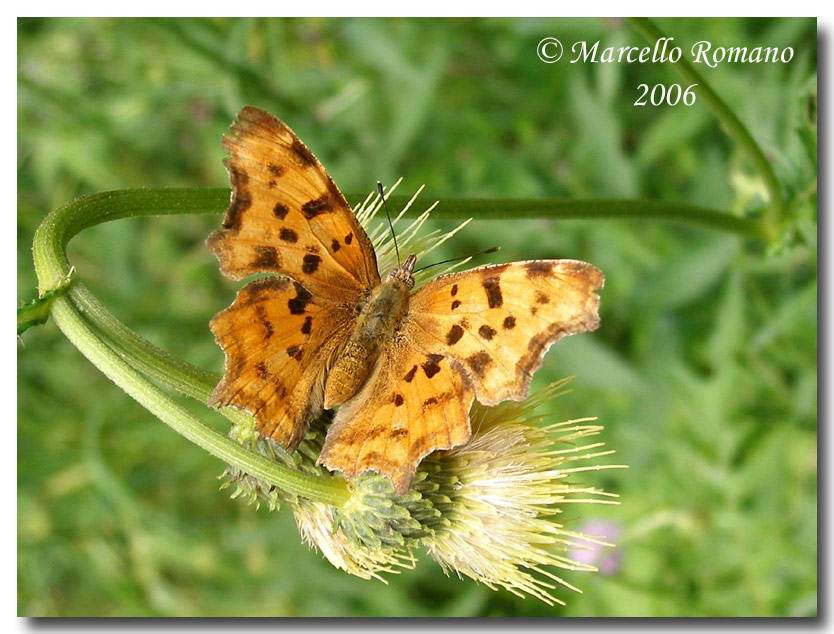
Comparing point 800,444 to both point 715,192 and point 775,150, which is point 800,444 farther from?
point 775,150

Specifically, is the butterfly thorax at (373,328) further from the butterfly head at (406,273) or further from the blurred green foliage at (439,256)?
the blurred green foliage at (439,256)

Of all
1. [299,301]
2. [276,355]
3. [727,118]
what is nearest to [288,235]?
[299,301]

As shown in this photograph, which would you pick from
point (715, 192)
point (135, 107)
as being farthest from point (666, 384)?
point (135, 107)

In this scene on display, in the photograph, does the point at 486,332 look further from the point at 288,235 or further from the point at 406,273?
the point at 288,235

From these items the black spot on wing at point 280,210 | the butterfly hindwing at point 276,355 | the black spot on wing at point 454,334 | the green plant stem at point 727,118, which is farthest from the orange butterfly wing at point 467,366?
the green plant stem at point 727,118

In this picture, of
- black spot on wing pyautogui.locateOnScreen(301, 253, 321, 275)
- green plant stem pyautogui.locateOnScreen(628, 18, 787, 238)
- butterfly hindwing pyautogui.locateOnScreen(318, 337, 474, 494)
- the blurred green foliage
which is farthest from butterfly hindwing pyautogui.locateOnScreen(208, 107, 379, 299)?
the blurred green foliage

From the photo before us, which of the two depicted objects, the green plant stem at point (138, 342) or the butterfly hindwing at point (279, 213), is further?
the butterfly hindwing at point (279, 213)
